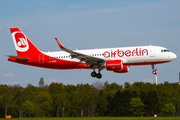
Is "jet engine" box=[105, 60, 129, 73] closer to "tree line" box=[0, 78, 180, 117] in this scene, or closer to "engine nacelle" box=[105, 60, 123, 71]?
"engine nacelle" box=[105, 60, 123, 71]

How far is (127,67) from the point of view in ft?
154

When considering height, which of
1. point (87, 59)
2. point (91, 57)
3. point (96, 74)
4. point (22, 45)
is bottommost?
point (96, 74)

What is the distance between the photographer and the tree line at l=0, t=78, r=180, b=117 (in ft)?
352

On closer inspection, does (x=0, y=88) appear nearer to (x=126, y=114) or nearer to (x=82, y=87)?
(x=82, y=87)

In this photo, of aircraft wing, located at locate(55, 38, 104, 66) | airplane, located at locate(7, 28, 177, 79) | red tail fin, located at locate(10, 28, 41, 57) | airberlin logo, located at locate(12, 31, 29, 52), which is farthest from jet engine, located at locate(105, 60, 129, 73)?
airberlin logo, located at locate(12, 31, 29, 52)

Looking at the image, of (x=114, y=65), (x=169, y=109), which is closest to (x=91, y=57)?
(x=114, y=65)

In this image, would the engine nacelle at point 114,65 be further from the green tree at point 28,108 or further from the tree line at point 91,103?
the green tree at point 28,108

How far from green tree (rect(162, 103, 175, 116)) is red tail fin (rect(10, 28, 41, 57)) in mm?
76649

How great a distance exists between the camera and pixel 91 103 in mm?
118062

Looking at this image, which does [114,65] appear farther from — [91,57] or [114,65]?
[91,57]

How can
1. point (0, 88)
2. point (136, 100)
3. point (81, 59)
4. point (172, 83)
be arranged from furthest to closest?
point (172, 83), point (0, 88), point (136, 100), point (81, 59)

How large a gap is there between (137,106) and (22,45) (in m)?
66.5

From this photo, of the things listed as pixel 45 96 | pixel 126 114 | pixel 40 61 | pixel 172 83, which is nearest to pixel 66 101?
pixel 45 96

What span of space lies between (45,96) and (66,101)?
9.59m
